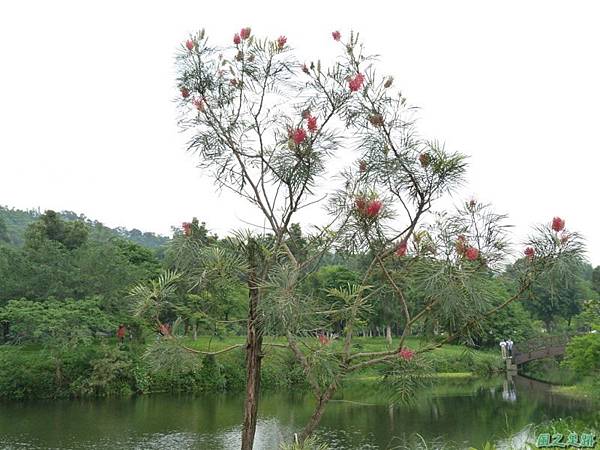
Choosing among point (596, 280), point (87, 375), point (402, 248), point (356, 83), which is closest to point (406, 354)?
point (402, 248)

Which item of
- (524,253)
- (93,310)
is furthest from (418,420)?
(524,253)

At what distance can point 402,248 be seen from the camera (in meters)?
4.42

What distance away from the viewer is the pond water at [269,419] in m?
13.0

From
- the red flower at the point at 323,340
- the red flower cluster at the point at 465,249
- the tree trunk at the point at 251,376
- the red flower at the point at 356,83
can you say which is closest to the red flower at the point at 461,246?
the red flower cluster at the point at 465,249

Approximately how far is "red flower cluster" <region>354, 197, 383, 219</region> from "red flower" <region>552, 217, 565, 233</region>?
1210mm

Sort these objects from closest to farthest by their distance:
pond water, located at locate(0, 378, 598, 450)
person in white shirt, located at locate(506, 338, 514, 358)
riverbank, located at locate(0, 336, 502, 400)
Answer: pond water, located at locate(0, 378, 598, 450), riverbank, located at locate(0, 336, 502, 400), person in white shirt, located at locate(506, 338, 514, 358)

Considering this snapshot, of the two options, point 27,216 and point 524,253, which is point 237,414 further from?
point 27,216

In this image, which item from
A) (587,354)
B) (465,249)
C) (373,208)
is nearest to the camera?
(373,208)

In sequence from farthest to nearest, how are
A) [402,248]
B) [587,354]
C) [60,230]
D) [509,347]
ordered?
[509,347] < [60,230] < [587,354] < [402,248]

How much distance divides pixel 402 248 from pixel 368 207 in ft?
2.09

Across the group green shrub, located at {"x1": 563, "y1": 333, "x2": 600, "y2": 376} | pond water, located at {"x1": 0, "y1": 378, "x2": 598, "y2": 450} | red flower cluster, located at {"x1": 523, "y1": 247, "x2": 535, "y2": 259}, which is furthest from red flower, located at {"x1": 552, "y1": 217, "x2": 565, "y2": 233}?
green shrub, located at {"x1": 563, "y1": 333, "x2": 600, "y2": 376}

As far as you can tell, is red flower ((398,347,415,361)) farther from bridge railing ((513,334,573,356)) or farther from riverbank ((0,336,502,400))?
bridge railing ((513,334,573,356))

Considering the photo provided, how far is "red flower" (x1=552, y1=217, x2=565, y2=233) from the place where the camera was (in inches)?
161

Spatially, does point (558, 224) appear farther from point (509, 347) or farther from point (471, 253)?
point (509, 347)
